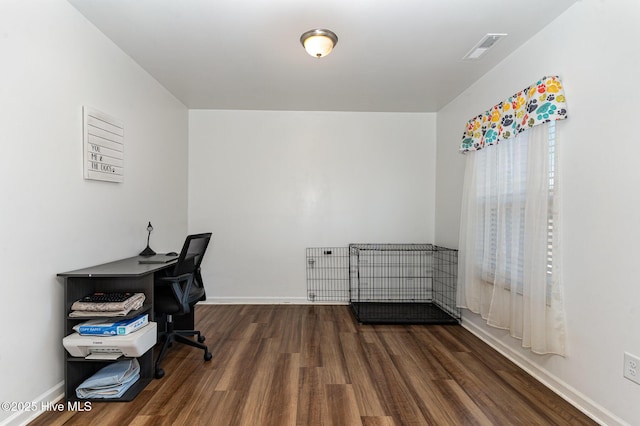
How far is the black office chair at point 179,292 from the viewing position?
7.66 ft

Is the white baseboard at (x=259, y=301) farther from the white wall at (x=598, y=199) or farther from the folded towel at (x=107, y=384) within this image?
the white wall at (x=598, y=199)

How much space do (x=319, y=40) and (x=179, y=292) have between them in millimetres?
2127

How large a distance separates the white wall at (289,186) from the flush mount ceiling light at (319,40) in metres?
1.83

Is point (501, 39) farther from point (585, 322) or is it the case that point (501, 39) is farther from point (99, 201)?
point (99, 201)

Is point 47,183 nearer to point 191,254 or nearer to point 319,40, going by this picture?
point 191,254

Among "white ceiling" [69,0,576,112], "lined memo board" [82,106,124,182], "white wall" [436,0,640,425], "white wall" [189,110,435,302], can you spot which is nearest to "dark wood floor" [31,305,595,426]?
"white wall" [436,0,640,425]

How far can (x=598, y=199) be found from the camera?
178 centimetres

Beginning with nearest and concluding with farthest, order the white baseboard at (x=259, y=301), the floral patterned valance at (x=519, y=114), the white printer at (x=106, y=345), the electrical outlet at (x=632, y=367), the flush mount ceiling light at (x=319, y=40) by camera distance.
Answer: the electrical outlet at (x=632, y=367) → the white printer at (x=106, y=345) → the floral patterned valance at (x=519, y=114) → the flush mount ceiling light at (x=319, y=40) → the white baseboard at (x=259, y=301)

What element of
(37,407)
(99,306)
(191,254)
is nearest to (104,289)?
(99,306)

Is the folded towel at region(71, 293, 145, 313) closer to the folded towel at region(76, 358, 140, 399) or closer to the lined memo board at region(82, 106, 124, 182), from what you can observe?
the folded towel at region(76, 358, 140, 399)

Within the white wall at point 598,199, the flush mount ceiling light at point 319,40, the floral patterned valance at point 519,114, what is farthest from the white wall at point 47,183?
the white wall at point 598,199

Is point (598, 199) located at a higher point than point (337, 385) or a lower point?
higher

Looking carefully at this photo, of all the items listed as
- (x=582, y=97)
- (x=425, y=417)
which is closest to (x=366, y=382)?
(x=425, y=417)

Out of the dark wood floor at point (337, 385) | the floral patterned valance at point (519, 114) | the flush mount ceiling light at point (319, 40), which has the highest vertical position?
the flush mount ceiling light at point (319, 40)
